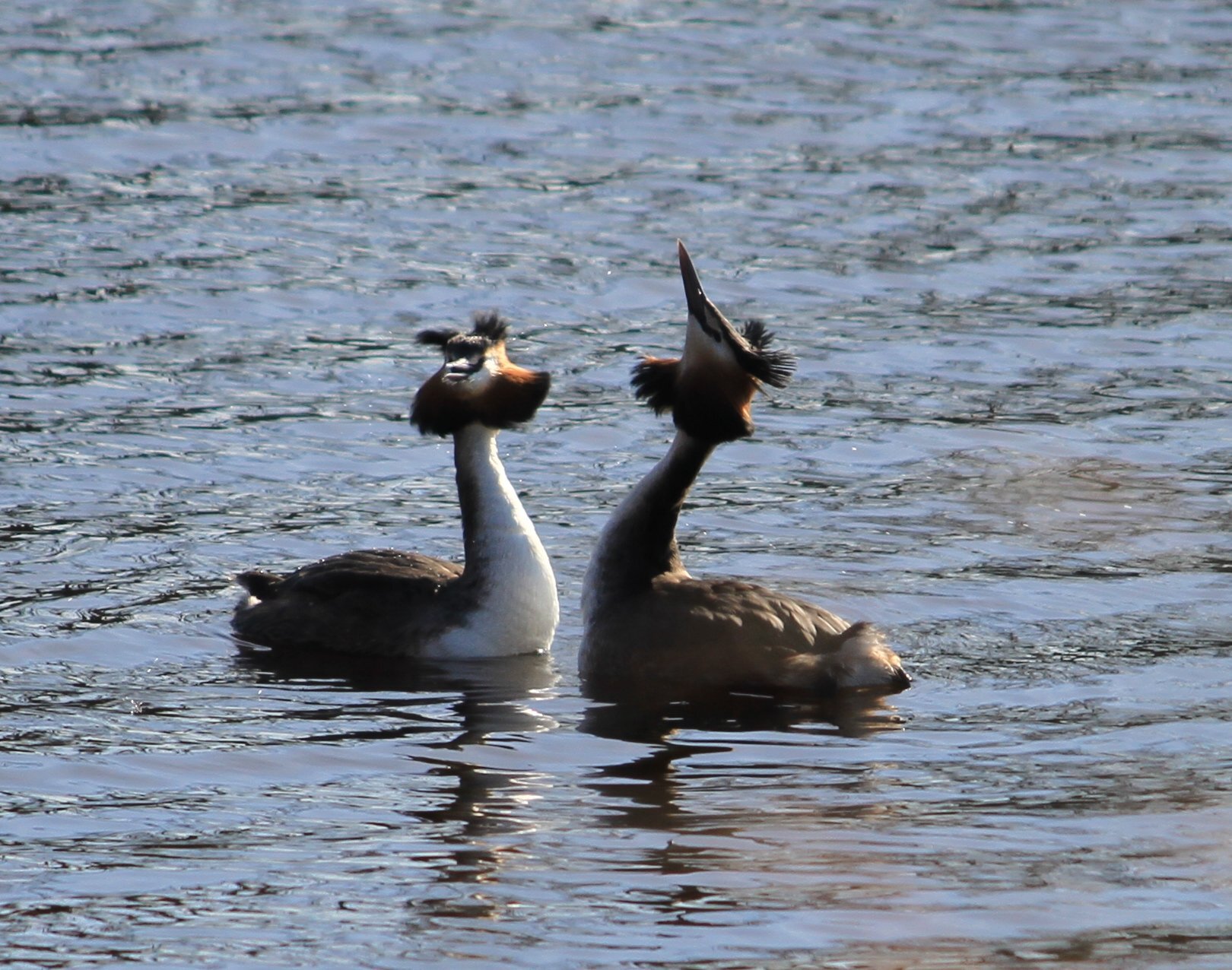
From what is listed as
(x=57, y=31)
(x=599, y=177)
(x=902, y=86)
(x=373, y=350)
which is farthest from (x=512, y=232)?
(x=57, y=31)

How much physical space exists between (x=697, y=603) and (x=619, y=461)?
3502 mm

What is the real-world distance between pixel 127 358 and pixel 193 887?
26.8 feet

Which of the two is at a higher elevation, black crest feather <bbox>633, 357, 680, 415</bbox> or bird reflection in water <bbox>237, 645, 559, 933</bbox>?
black crest feather <bbox>633, 357, 680, 415</bbox>

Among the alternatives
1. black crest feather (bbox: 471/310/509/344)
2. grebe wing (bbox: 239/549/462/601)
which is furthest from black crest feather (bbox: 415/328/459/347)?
grebe wing (bbox: 239/549/462/601)

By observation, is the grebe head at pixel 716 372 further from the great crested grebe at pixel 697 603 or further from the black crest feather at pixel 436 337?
the black crest feather at pixel 436 337

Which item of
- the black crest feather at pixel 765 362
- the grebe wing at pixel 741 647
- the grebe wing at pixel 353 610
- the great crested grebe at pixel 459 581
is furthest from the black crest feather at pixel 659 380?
the grebe wing at pixel 353 610

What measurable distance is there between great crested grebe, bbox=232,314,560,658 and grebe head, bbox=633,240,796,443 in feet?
2.49

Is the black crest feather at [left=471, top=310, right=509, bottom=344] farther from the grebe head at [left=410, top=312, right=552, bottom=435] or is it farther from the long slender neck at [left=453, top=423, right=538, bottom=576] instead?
the long slender neck at [left=453, top=423, right=538, bottom=576]

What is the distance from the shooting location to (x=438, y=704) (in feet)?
30.9

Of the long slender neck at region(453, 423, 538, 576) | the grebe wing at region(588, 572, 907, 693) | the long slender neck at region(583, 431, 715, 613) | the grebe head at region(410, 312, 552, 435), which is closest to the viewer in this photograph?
the grebe wing at region(588, 572, 907, 693)

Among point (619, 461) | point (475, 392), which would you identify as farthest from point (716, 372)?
point (619, 461)

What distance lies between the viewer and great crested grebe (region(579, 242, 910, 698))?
9.51 metres

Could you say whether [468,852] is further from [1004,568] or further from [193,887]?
[1004,568]

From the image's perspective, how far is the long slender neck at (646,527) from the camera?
1004cm
